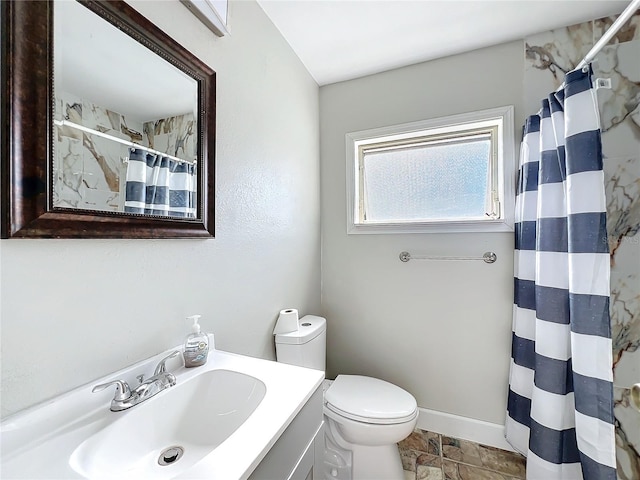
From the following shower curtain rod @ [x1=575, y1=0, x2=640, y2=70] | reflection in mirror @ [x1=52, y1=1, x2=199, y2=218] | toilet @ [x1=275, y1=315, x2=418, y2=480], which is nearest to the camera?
reflection in mirror @ [x1=52, y1=1, x2=199, y2=218]

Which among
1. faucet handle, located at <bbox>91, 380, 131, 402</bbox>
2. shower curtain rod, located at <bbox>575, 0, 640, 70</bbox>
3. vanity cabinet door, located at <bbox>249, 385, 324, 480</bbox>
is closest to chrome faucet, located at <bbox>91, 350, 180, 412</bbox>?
faucet handle, located at <bbox>91, 380, 131, 402</bbox>

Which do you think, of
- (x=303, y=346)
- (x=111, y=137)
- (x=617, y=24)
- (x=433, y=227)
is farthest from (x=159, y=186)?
(x=617, y=24)

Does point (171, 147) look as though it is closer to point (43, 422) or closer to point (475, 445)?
point (43, 422)

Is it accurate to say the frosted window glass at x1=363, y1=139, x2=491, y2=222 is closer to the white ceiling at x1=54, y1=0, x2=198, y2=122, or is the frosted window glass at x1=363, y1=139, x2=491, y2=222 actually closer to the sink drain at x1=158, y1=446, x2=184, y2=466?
the white ceiling at x1=54, y1=0, x2=198, y2=122

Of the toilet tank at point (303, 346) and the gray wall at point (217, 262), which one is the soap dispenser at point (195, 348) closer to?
the gray wall at point (217, 262)

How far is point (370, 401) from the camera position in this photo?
138 centimetres

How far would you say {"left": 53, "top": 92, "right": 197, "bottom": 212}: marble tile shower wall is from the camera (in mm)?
599

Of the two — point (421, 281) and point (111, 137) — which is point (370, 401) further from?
point (111, 137)

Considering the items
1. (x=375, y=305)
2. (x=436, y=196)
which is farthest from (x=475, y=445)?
(x=436, y=196)

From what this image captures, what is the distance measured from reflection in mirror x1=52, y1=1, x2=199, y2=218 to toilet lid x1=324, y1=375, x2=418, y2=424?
1146mm

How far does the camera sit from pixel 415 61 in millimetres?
1749

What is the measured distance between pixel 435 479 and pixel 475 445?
0.40 meters

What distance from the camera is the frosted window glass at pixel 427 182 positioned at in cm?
172

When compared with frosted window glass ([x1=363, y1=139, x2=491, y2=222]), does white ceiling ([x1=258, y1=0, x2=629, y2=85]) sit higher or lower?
higher
